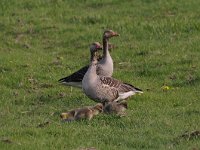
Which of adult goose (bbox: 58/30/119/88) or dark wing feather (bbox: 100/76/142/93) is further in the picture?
adult goose (bbox: 58/30/119/88)

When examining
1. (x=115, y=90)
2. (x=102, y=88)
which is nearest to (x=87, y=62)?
(x=115, y=90)

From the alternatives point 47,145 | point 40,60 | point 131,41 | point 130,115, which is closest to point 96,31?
point 131,41

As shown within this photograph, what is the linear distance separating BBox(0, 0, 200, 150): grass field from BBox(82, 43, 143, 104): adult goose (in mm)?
321

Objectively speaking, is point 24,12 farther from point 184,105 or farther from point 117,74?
point 184,105

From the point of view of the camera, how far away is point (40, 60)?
62.7 feet

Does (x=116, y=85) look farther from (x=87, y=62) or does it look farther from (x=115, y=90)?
(x=87, y=62)

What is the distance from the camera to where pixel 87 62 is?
62.8 ft

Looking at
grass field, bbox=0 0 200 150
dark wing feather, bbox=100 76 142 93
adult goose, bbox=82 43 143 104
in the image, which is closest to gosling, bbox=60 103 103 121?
grass field, bbox=0 0 200 150

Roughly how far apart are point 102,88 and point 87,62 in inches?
211

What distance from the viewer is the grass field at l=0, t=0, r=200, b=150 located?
1157cm

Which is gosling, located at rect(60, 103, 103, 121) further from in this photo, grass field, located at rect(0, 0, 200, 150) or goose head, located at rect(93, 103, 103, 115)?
grass field, located at rect(0, 0, 200, 150)

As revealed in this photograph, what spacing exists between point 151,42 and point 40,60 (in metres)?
3.40

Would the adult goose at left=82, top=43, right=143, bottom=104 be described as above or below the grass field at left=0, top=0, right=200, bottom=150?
above

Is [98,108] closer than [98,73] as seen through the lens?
Yes
